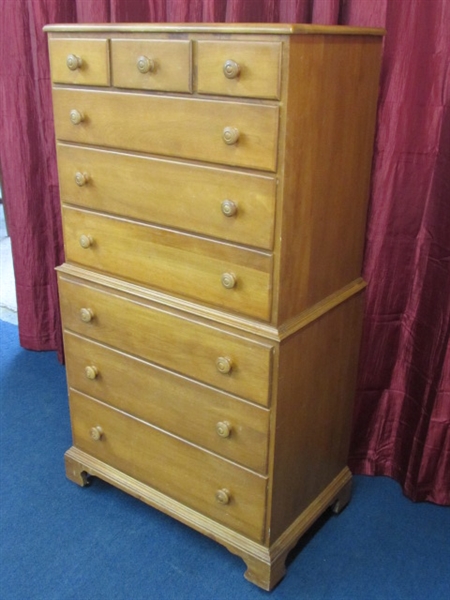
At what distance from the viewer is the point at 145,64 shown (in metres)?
1.34

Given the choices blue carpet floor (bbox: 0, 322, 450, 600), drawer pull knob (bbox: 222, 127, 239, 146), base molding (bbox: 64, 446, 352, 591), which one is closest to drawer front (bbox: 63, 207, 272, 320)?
drawer pull knob (bbox: 222, 127, 239, 146)

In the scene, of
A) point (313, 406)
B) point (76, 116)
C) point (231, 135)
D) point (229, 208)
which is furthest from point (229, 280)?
point (76, 116)

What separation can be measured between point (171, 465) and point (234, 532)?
23cm

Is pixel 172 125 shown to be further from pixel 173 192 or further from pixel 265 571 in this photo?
pixel 265 571

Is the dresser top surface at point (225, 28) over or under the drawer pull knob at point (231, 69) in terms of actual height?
over

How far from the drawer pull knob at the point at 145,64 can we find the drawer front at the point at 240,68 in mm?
126

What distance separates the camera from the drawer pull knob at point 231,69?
47.6 inches

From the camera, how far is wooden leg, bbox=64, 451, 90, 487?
192 centimetres

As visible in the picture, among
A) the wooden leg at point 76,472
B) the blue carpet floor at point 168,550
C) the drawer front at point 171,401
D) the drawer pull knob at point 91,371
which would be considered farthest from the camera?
the wooden leg at point 76,472

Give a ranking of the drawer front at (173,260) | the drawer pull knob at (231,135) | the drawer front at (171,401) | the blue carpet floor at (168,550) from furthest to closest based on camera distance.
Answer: the blue carpet floor at (168,550) < the drawer front at (171,401) < the drawer front at (173,260) < the drawer pull knob at (231,135)

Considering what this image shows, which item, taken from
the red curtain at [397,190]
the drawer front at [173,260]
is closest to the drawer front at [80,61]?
the drawer front at [173,260]

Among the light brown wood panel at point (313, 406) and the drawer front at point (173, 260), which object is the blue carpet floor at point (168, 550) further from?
the drawer front at point (173, 260)

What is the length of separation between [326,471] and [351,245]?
63cm

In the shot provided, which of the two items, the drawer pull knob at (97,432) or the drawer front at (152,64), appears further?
the drawer pull knob at (97,432)
